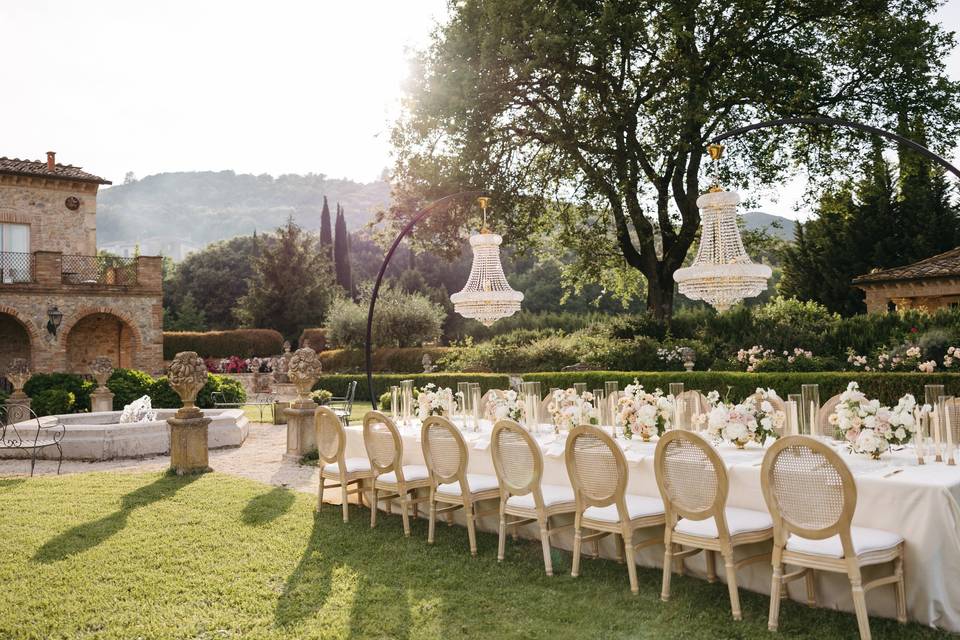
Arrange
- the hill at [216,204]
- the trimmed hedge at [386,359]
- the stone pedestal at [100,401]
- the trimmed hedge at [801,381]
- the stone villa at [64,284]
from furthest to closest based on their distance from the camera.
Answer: the hill at [216,204] → the trimmed hedge at [386,359] → the stone villa at [64,284] → the stone pedestal at [100,401] → the trimmed hedge at [801,381]

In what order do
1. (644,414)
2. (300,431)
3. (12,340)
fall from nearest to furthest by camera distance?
(644,414) → (300,431) → (12,340)

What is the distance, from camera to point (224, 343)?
31703 mm

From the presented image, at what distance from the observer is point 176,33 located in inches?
331

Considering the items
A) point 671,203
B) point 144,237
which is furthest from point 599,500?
point 144,237

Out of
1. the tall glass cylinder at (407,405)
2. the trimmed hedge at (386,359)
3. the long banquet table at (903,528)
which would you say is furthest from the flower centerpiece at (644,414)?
the trimmed hedge at (386,359)

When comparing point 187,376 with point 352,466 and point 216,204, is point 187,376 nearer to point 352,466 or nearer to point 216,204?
point 352,466

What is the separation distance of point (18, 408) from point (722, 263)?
1194 cm

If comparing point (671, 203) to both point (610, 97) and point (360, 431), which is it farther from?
point (360, 431)

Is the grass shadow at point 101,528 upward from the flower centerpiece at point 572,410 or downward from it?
downward

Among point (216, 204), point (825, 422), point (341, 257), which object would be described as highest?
point (216, 204)

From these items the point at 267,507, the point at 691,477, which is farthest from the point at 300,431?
the point at 691,477

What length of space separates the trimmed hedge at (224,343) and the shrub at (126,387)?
1263 cm

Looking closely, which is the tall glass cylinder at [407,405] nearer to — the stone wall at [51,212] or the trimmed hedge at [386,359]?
the trimmed hedge at [386,359]

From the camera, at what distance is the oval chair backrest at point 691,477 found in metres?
4.32
